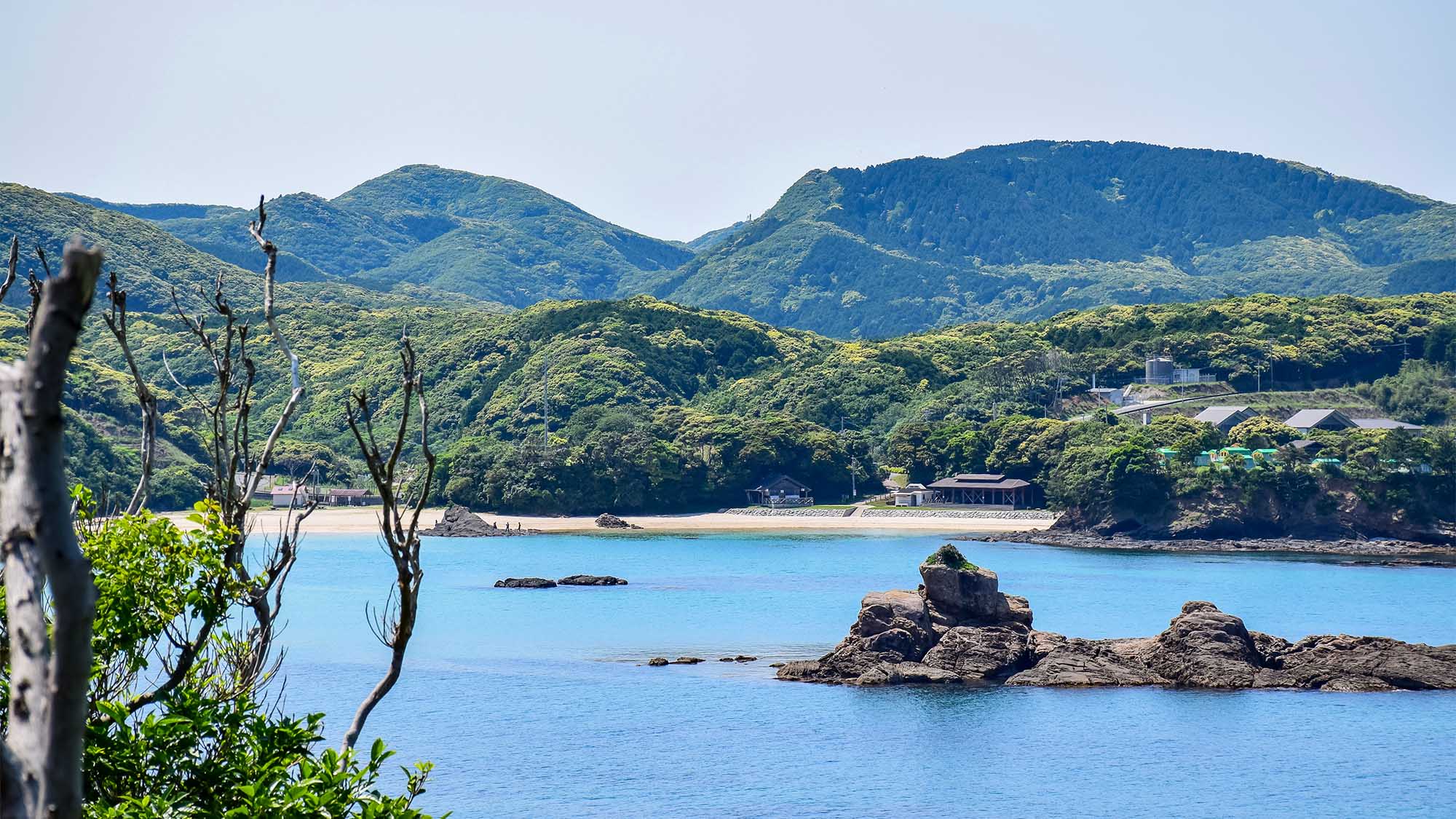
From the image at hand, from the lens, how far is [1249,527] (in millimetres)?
72625

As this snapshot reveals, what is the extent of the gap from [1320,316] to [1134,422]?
23.6 m

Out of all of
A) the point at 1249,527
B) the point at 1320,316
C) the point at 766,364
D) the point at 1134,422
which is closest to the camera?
the point at 1249,527

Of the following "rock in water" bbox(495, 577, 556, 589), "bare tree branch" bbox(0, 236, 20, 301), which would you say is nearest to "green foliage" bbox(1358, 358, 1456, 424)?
"rock in water" bbox(495, 577, 556, 589)

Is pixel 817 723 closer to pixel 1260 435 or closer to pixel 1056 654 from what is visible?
pixel 1056 654

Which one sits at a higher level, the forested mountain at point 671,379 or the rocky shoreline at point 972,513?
the forested mountain at point 671,379

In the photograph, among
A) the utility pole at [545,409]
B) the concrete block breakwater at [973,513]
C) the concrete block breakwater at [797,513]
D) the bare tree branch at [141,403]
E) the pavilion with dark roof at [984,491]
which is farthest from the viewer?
the utility pole at [545,409]

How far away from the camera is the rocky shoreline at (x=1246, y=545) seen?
220 feet

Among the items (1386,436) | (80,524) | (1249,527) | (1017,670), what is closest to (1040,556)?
(1249,527)

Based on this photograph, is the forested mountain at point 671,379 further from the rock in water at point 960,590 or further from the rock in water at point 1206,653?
the rock in water at point 1206,653

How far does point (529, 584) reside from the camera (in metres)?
56.5

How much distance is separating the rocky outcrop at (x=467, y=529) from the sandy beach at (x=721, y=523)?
149 centimetres

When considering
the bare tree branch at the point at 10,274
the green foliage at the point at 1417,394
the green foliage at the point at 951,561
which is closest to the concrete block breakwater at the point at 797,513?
the green foliage at the point at 1417,394

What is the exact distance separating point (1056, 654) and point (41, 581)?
32066mm

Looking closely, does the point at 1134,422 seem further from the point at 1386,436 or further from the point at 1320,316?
the point at 1320,316
